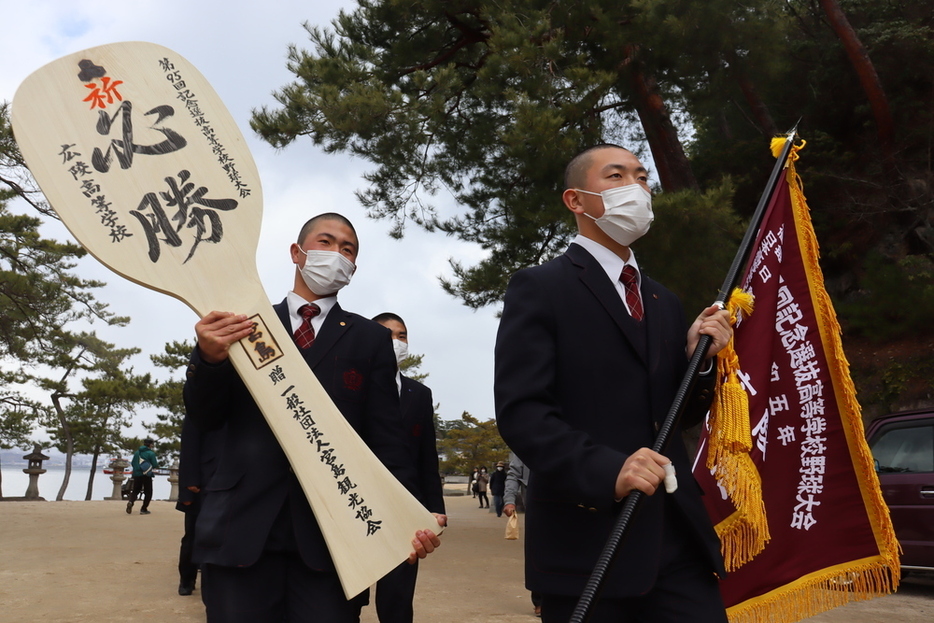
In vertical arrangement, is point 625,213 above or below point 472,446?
below

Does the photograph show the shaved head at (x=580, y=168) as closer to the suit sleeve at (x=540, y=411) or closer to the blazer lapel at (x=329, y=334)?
the suit sleeve at (x=540, y=411)

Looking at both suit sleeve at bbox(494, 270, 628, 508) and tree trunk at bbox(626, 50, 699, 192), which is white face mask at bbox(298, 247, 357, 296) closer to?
suit sleeve at bbox(494, 270, 628, 508)

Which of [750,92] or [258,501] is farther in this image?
[750,92]

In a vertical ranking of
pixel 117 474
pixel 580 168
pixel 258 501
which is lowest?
pixel 258 501

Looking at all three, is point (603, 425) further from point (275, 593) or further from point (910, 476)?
point (910, 476)

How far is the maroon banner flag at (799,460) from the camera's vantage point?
275 cm

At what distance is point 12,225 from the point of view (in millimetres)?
16703

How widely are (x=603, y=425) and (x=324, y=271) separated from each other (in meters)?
1.27

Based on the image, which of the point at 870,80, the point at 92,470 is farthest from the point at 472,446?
the point at 870,80

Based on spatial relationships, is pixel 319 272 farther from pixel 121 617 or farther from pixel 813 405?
pixel 121 617

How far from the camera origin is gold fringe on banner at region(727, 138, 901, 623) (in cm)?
272

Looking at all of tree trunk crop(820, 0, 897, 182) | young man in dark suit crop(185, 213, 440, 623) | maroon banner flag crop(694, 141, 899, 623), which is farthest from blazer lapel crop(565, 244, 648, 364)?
tree trunk crop(820, 0, 897, 182)

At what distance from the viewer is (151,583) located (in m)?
7.48

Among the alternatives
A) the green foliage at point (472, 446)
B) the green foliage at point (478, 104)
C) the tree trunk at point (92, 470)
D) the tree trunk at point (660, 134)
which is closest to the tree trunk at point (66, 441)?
the tree trunk at point (92, 470)
